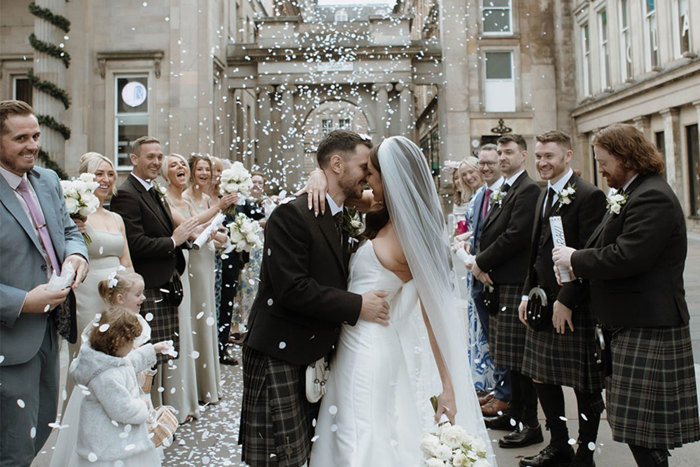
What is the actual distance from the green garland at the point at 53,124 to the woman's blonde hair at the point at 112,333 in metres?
18.8

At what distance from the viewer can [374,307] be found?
3.02 metres

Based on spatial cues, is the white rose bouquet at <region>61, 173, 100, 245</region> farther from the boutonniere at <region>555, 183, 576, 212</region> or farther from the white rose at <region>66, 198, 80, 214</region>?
the boutonniere at <region>555, 183, 576, 212</region>

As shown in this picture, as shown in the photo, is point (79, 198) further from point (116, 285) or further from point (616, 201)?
point (616, 201)

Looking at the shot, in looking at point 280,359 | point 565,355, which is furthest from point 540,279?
point 280,359

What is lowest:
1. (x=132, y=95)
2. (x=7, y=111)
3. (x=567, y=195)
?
(x=567, y=195)

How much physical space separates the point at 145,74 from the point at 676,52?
1873cm

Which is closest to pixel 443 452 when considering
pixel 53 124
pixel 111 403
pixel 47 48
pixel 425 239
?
pixel 425 239

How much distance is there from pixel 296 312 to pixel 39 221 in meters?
1.51

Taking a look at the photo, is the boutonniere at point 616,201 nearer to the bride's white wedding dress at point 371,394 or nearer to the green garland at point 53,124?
the bride's white wedding dress at point 371,394

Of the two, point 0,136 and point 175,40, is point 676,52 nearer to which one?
point 175,40

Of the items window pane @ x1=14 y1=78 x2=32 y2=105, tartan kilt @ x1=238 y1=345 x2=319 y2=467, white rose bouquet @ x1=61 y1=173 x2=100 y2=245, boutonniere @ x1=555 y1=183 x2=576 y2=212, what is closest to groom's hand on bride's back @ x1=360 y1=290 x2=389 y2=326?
tartan kilt @ x1=238 y1=345 x2=319 y2=467

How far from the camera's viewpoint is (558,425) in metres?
4.37

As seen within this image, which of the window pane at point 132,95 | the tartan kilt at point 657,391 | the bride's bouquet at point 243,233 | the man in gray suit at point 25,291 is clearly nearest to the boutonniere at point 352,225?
the man in gray suit at point 25,291

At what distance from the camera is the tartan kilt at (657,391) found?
3.40 metres
